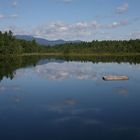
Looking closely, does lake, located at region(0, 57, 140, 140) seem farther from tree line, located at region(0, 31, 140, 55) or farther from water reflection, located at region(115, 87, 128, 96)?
→ tree line, located at region(0, 31, 140, 55)

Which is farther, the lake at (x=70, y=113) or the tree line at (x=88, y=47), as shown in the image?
the tree line at (x=88, y=47)

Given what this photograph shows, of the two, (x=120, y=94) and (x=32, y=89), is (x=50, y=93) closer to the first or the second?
(x=32, y=89)

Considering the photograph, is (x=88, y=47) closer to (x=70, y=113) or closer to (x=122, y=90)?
(x=122, y=90)

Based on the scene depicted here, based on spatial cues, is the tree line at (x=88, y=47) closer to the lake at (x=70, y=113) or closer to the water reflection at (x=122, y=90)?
the water reflection at (x=122, y=90)

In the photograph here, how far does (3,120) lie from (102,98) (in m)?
11.0

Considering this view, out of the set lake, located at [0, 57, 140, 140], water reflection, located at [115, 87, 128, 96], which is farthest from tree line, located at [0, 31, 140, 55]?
lake, located at [0, 57, 140, 140]

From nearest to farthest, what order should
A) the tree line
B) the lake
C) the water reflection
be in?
the lake → the water reflection → the tree line

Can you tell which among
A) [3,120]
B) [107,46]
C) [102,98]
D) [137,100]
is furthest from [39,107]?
[107,46]

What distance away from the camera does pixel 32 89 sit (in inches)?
1388

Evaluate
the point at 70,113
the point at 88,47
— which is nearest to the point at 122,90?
the point at 70,113

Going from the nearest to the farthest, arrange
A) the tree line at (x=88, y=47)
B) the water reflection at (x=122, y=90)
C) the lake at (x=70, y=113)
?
the lake at (x=70, y=113)
the water reflection at (x=122, y=90)
the tree line at (x=88, y=47)

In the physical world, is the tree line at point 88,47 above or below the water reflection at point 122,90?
above

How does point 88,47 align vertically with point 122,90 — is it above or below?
above

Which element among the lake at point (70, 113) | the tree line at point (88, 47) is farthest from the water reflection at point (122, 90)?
the tree line at point (88, 47)
